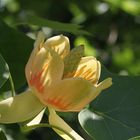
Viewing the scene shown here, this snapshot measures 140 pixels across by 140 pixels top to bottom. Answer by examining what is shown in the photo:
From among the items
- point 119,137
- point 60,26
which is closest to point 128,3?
point 60,26

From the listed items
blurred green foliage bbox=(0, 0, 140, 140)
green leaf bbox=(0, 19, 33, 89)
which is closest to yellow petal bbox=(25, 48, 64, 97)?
green leaf bbox=(0, 19, 33, 89)

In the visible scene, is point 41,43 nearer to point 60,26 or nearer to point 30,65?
point 30,65

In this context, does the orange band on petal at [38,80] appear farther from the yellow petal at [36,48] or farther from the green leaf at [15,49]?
the green leaf at [15,49]

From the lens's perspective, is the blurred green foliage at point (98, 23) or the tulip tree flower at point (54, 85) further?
the blurred green foliage at point (98, 23)

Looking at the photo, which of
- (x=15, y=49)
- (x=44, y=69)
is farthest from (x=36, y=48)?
(x=15, y=49)

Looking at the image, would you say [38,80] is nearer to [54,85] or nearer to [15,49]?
[54,85]

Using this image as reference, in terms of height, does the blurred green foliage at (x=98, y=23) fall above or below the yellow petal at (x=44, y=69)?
below

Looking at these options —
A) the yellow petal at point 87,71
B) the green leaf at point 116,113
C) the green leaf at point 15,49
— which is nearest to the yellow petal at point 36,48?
the yellow petal at point 87,71
